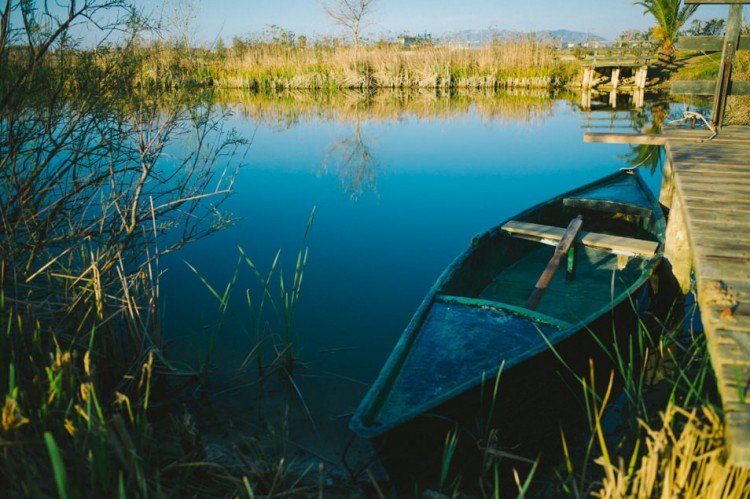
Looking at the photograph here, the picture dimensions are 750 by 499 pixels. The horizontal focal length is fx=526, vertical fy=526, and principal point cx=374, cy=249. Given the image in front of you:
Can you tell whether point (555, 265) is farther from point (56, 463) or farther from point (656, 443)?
point (56, 463)

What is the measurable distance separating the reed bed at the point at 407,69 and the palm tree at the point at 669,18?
19.1ft

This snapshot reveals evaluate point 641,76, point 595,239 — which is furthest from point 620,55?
point 595,239


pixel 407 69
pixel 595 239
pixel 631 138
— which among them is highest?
pixel 407 69

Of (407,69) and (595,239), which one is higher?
(407,69)

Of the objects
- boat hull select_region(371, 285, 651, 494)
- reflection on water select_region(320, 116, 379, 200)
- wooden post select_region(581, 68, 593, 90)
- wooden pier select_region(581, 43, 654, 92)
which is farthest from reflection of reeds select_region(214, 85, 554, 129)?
boat hull select_region(371, 285, 651, 494)

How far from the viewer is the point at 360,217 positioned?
7570 mm

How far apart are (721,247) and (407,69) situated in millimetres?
19678

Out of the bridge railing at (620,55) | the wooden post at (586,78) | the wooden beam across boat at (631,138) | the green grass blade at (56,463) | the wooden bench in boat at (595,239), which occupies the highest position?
the bridge railing at (620,55)

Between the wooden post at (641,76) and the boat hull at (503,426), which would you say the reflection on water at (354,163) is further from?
the wooden post at (641,76)

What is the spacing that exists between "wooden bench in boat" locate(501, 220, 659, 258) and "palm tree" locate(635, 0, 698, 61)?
2340 centimetres

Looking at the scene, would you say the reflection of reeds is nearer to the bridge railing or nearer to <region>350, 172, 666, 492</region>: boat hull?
the bridge railing

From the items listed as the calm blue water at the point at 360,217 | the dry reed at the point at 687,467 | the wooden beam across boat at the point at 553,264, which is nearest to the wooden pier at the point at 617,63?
the calm blue water at the point at 360,217

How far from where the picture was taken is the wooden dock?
1.74 m

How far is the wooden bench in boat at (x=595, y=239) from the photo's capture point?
4426mm
